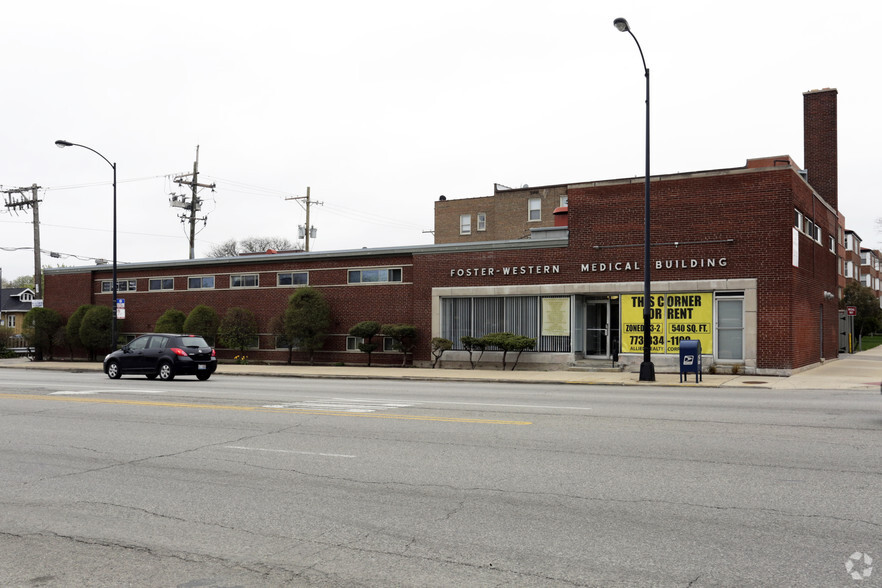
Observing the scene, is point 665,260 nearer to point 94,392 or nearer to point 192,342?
point 192,342

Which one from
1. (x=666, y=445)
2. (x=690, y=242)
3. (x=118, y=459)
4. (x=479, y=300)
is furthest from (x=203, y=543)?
(x=479, y=300)

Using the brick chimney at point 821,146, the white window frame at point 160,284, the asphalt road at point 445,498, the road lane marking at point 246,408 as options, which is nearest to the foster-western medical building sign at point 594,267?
the asphalt road at point 445,498

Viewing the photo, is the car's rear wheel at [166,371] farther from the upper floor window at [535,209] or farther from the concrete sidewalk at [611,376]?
the upper floor window at [535,209]

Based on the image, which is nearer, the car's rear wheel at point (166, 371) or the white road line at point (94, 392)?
the white road line at point (94, 392)

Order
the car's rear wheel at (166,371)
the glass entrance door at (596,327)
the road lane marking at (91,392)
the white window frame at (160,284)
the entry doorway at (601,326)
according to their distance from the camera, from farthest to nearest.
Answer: the white window frame at (160,284)
the glass entrance door at (596,327)
the entry doorway at (601,326)
the car's rear wheel at (166,371)
the road lane marking at (91,392)

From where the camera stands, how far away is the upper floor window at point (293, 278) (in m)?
35.9

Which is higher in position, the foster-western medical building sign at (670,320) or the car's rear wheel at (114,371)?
the foster-western medical building sign at (670,320)

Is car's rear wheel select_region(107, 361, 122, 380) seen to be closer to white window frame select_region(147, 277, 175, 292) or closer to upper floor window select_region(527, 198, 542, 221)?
white window frame select_region(147, 277, 175, 292)

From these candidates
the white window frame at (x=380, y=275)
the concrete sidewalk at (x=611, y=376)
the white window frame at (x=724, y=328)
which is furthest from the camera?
the white window frame at (x=380, y=275)

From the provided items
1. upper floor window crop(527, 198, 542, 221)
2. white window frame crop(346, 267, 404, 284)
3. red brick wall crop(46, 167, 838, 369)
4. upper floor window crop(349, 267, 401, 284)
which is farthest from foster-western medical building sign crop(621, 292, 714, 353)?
upper floor window crop(527, 198, 542, 221)

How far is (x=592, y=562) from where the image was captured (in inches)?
212

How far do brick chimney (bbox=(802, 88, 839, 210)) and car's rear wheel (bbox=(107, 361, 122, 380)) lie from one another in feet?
106

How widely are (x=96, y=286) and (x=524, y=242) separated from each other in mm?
27777

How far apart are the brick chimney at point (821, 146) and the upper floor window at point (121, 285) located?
36.1 meters
